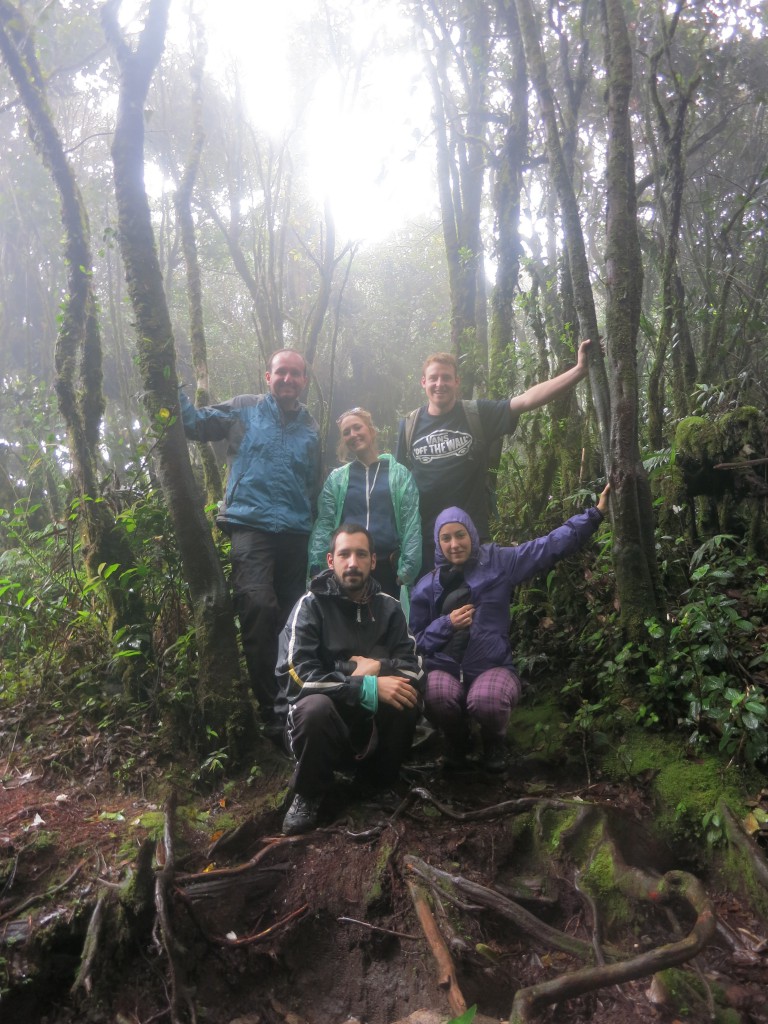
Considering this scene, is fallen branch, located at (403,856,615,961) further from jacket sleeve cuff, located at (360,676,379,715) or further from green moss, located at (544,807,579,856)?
jacket sleeve cuff, located at (360,676,379,715)

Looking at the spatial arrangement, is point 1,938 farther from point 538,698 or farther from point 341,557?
point 538,698

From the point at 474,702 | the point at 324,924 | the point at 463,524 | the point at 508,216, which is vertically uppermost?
the point at 508,216

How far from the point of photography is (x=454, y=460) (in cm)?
478

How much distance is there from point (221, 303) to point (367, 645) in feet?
67.5

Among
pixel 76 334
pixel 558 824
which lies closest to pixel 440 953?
pixel 558 824

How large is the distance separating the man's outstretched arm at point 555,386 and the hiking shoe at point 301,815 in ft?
9.29

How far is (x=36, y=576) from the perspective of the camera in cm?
640

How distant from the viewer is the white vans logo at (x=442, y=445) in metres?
4.75

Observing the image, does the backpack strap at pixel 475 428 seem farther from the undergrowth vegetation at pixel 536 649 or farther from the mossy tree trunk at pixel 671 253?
the mossy tree trunk at pixel 671 253

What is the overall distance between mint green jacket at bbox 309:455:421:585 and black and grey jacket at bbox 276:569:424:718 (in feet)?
2.12

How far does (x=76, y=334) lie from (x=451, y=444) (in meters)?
Answer: 3.30

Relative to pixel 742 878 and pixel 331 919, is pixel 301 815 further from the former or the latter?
pixel 742 878

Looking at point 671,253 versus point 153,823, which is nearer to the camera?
point 153,823

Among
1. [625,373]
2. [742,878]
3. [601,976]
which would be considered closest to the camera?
[601,976]
